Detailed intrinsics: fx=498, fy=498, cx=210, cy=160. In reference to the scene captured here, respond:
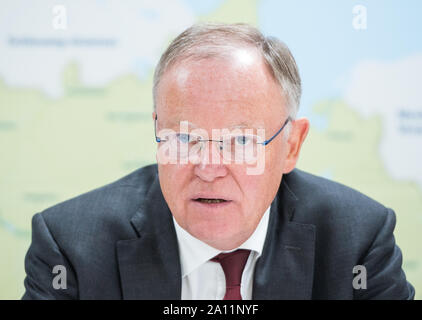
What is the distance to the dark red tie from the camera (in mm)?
1623

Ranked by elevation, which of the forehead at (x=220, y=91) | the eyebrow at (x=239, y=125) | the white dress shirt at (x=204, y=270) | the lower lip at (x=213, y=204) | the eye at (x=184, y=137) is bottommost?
the white dress shirt at (x=204, y=270)

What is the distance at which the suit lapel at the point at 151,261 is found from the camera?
1626 millimetres

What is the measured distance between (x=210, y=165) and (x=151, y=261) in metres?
0.44

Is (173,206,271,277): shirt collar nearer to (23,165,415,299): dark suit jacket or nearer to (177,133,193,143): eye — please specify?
(23,165,415,299): dark suit jacket

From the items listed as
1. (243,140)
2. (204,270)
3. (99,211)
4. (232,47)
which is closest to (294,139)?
(243,140)

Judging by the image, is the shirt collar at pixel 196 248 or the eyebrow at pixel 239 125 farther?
the shirt collar at pixel 196 248

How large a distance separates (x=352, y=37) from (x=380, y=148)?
64 cm

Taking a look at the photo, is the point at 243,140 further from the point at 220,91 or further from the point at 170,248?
the point at 170,248

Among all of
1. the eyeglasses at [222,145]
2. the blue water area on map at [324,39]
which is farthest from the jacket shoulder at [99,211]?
the blue water area on map at [324,39]

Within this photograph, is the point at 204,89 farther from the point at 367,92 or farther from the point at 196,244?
the point at 367,92

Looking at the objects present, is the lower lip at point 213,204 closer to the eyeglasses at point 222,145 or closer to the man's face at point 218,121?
the man's face at point 218,121

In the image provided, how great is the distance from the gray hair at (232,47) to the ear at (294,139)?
5 centimetres

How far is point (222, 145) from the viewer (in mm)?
1446

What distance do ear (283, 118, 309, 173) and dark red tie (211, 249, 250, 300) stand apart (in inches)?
12.8
